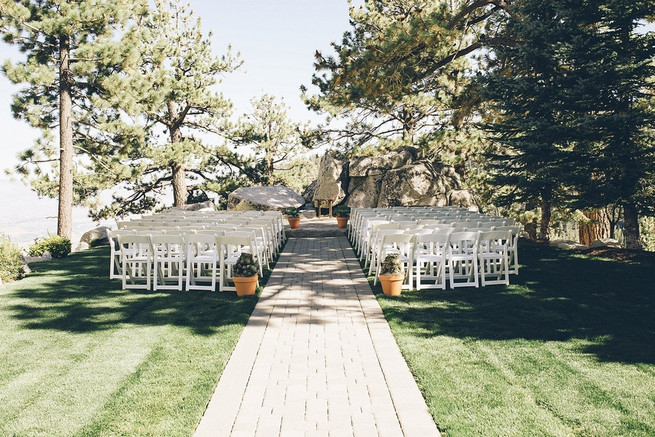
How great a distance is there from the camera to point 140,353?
17.5 ft

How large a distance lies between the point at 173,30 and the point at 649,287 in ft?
79.0

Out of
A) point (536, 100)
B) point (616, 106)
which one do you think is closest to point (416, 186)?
point (536, 100)

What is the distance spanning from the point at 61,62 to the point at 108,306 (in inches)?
489

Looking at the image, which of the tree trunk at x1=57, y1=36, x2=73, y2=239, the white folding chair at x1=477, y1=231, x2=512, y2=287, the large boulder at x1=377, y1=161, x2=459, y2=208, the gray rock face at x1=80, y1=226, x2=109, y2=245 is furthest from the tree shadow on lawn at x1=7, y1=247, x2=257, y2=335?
the large boulder at x1=377, y1=161, x2=459, y2=208

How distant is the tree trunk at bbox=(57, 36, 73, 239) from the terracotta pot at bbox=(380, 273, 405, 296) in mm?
12965

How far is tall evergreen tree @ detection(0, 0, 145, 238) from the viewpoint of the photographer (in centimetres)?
1480

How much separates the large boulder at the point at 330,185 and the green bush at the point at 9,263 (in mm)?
14669

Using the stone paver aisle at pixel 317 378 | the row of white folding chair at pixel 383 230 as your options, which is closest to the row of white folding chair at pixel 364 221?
the row of white folding chair at pixel 383 230

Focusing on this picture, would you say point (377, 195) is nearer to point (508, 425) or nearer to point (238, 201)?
point (238, 201)

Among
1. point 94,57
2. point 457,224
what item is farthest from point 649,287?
point 94,57

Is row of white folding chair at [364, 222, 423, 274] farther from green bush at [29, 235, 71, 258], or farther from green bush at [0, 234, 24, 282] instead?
green bush at [29, 235, 71, 258]

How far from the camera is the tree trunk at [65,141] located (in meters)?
16.3

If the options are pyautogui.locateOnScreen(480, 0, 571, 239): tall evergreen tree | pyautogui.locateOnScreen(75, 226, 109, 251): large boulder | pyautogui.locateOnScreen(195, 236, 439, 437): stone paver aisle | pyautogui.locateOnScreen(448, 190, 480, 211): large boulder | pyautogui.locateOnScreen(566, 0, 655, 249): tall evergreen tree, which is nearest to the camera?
pyautogui.locateOnScreen(195, 236, 439, 437): stone paver aisle

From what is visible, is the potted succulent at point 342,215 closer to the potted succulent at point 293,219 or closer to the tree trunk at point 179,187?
the potted succulent at point 293,219
